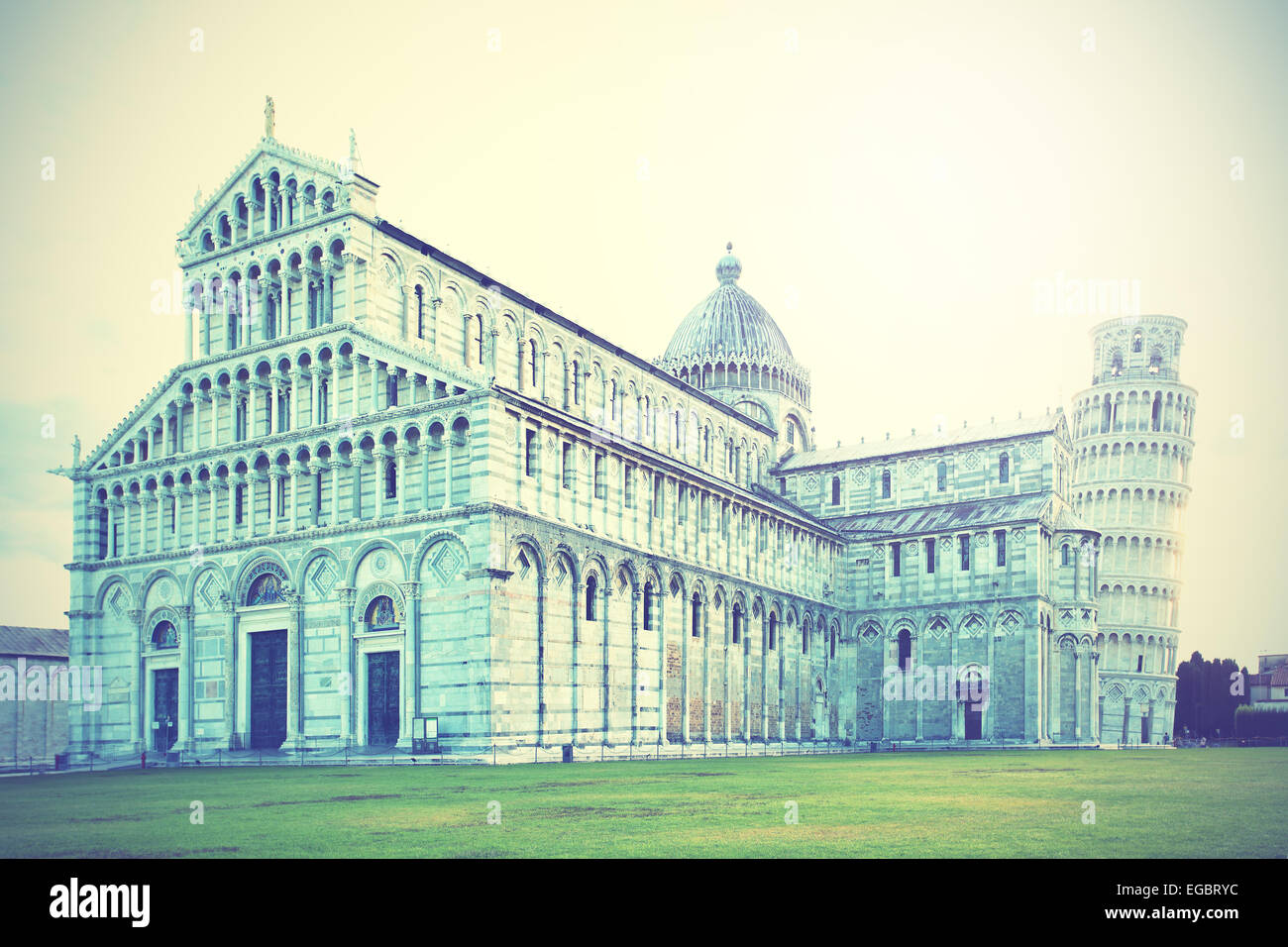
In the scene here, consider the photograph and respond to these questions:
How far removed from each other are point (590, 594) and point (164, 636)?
68.6 ft

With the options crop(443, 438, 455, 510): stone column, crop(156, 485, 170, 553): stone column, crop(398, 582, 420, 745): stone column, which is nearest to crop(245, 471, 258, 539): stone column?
crop(156, 485, 170, 553): stone column

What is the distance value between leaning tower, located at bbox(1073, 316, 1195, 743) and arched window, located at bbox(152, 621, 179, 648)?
78074 millimetres

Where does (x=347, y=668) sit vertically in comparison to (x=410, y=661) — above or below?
below

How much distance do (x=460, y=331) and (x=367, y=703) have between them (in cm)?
Answer: 1839

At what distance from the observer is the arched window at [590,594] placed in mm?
52091

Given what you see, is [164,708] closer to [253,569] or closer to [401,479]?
[253,569]

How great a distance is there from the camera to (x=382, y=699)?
47844 mm

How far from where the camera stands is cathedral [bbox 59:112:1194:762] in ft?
155

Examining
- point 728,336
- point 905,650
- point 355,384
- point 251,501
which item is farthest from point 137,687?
point 728,336

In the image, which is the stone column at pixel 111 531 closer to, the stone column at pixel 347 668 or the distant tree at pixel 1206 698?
the stone column at pixel 347 668

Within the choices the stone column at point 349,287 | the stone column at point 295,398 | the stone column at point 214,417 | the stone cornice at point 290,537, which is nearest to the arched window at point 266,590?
the stone cornice at point 290,537

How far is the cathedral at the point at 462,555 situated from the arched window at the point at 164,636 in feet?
1.41
